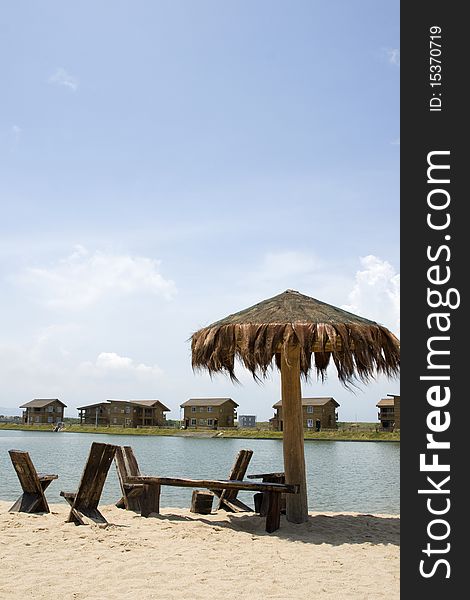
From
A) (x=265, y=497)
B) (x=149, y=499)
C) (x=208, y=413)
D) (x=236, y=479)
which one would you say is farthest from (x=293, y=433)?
(x=208, y=413)

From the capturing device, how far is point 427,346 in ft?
18.4

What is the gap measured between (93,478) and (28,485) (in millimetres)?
1514

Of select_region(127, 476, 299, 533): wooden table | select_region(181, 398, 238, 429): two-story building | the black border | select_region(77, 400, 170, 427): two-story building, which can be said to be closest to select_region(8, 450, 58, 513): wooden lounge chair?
select_region(127, 476, 299, 533): wooden table

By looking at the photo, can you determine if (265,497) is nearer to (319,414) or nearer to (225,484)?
(225,484)

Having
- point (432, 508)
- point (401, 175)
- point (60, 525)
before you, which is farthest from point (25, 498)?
point (401, 175)

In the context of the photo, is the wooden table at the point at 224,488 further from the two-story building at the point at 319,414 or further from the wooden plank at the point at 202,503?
the two-story building at the point at 319,414

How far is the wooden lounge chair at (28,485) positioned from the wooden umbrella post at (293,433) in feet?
13.1

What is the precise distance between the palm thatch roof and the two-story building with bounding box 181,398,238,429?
7263cm

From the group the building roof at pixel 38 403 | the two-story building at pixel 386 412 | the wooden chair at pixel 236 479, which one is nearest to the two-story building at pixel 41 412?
the building roof at pixel 38 403

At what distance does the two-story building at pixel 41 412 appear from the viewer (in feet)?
321

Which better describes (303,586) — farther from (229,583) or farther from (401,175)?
(401,175)

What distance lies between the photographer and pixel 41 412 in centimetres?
9856

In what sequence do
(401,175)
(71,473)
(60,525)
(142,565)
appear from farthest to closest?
(71,473), (60,525), (142,565), (401,175)

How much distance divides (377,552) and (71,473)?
49.0 ft
